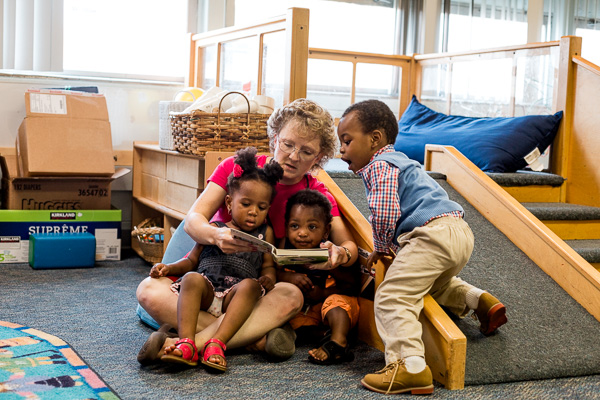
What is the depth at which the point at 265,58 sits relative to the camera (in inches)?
107

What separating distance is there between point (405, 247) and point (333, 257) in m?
0.21

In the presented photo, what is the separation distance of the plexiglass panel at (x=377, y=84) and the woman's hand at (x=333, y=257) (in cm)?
277

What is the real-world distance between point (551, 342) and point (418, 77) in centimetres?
225

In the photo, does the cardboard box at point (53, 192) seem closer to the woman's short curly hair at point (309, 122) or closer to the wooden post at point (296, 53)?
the wooden post at point (296, 53)

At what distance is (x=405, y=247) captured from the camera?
5.51ft

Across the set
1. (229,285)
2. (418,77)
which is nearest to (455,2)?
(418,77)

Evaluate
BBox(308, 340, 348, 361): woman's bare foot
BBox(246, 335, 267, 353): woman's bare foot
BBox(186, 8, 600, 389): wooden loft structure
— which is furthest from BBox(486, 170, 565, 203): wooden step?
BBox(246, 335, 267, 353): woman's bare foot

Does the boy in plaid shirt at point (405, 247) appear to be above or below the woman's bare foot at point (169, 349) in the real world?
above

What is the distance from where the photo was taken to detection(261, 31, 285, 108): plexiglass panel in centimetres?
253

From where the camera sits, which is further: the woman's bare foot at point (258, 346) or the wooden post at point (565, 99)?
the wooden post at point (565, 99)

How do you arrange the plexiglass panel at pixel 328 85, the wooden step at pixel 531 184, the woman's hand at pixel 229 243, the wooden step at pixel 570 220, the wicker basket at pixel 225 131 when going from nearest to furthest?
1. the woman's hand at pixel 229 243
2. the wicker basket at pixel 225 131
3. the wooden step at pixel 570 220
4. the wooden step at pixel 531 184
5. the plexiglass panel at pixel 328 85

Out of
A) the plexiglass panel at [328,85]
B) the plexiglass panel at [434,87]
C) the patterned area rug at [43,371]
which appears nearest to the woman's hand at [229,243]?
the patterned area rug at [43,371]

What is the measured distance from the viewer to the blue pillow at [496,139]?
2.84 meters

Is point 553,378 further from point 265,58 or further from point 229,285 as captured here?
point 265,58
